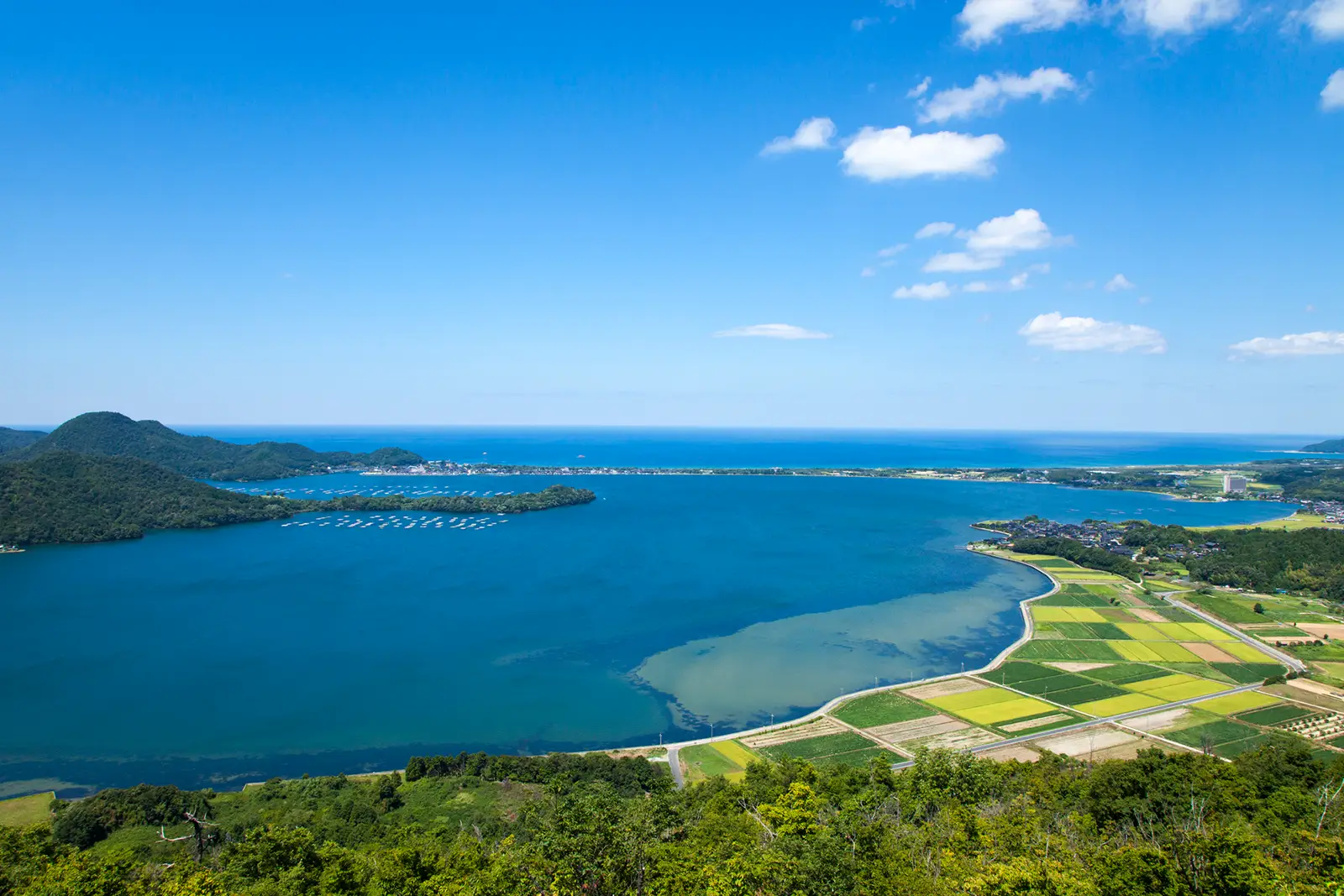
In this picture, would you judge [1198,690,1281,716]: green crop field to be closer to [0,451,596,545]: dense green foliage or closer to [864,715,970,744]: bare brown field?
[864,715,970,744]: bare brown field

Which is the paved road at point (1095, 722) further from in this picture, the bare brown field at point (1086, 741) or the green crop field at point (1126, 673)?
the green crop field at point (1126, 673)

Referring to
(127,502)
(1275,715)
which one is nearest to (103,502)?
(127,502)

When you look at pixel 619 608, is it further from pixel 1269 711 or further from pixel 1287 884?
pixel 1287 884

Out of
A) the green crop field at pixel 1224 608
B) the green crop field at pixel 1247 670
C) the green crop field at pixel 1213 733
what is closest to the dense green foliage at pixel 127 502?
the green crop field at pixel 1224 608

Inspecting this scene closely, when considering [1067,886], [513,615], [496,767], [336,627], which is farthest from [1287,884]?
[336,627]

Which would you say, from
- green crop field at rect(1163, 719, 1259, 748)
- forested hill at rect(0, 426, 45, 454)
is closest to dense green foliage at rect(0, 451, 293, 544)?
forested hill at rect(0, 426, 45, 454)
